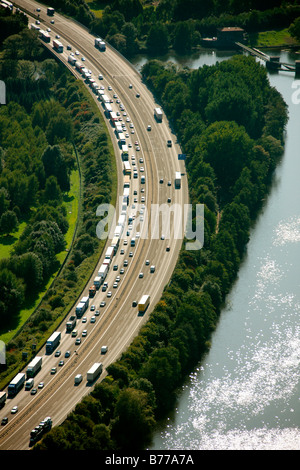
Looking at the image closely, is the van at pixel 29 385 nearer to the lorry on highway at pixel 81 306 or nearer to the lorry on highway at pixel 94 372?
the lorry on highway at pixel 94 372

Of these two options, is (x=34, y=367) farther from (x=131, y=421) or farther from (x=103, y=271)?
(x=103, y=271)

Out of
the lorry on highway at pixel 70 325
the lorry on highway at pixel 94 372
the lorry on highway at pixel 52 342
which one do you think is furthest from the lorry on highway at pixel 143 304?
the lorry on highway at pixel 94 372

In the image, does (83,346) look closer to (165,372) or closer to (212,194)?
(165,372)

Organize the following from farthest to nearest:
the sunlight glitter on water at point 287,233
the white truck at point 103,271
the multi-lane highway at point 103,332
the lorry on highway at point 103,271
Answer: the sunlight glitter on water at point 287,233 < the white truck at point 103,271 < the lorry on highway at point 103,271 < the multi-lane highway at point 103,332

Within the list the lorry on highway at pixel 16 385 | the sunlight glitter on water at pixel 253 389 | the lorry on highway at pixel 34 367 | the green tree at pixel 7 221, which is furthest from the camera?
the green tree at pixel 7 221

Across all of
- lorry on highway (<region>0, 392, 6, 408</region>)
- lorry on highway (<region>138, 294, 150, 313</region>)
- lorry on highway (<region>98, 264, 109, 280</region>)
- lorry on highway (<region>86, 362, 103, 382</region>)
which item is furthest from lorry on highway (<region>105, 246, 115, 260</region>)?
lorry on highway (<region>0, 392, 6, 408</region>)

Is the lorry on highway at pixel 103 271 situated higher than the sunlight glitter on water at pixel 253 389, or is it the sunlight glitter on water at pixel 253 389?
the lorry on highway at pixel 103 271
